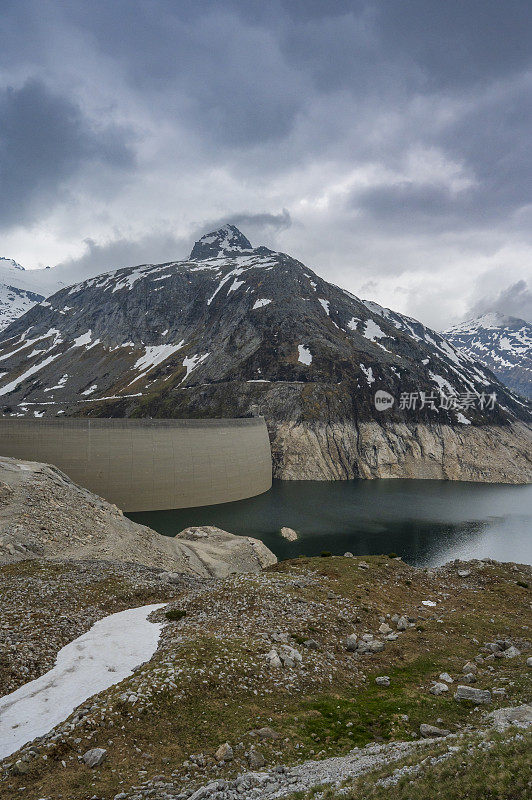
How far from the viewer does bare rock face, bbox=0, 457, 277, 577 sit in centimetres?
3116

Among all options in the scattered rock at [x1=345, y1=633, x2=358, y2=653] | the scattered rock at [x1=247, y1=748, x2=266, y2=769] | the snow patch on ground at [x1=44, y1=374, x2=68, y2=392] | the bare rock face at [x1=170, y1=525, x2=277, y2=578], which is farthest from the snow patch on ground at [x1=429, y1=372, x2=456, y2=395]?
the snow patch on ground at [x1=44, y1=374, x2=68, y2=392]

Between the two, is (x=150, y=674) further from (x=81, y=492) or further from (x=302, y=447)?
(x=302, y=447)

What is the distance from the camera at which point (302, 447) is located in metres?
104

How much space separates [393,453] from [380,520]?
48415 mm

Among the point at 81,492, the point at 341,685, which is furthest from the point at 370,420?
the point at 341,685

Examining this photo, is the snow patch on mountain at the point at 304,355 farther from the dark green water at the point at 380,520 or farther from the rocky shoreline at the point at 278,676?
the rocky shoreline at the point at 278,676

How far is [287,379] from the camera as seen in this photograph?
123750mm

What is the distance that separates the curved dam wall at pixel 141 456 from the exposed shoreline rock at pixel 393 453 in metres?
27.1

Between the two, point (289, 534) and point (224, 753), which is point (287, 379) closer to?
point (289, 534)

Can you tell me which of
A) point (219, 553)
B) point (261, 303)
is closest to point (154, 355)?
point (261, 303)

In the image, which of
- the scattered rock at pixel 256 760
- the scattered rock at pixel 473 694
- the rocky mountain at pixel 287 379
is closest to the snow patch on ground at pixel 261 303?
the rocky mountain at pixel 287 379

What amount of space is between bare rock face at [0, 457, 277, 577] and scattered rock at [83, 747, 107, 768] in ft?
71.0

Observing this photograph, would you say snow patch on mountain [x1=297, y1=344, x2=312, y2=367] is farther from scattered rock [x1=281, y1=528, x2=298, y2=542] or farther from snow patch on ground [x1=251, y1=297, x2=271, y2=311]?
scattered rock [x1=281, y1=528, x2=298, y2=542]

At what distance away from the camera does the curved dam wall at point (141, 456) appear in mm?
62219
